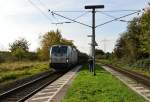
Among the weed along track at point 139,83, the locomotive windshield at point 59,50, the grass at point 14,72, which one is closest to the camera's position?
the weed along track at point 139,83

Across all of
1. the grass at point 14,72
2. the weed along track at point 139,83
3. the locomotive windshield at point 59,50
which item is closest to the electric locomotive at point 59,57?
the locomotive windshield at point 59,50

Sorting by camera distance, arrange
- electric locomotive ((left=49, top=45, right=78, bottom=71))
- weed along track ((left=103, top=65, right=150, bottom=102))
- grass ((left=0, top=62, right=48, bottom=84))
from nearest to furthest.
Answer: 1. weed along track ((left=103, top=65, right=150, bottom=102))
2. grass ((left=0, top=62, right=48, bottom=84))
3. electric locomotive ((left=49, top=45, right=78, bottom=71))

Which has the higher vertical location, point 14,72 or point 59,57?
point 59,57

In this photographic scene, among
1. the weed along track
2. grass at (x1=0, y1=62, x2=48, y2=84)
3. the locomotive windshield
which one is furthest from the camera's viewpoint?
the locomotive windshield

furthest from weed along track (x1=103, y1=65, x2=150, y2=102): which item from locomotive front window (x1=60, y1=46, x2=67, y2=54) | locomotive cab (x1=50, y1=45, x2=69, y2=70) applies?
locomotive front window (x1=60, y1=46, x2=67, y2=54)

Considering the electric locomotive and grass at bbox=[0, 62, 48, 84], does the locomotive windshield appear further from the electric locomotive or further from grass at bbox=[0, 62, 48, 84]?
grass at bbox=[0, 62, 48, 84]

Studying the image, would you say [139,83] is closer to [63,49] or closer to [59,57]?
[59,57]

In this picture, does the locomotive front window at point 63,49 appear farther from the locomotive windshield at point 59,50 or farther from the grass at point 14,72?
the grass at point 14,72

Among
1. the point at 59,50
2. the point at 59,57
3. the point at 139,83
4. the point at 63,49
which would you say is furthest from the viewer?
the point at 63,49

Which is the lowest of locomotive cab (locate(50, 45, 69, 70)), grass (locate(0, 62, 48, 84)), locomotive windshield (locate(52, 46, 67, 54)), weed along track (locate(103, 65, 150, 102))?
weed along track (locate(103, 65, 150, 102))

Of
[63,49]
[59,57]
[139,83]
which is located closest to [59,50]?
[63,49]

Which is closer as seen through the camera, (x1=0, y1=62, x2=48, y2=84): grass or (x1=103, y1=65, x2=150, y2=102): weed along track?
(x1=103, y1=65, x2=150, y2=102): weed along track

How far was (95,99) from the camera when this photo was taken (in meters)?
18.5

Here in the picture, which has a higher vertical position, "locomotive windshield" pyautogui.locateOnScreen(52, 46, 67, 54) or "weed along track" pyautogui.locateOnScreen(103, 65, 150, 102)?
"locomotive windshield" pyautogui.locateOnScreen(52, 46, 67, 54)
